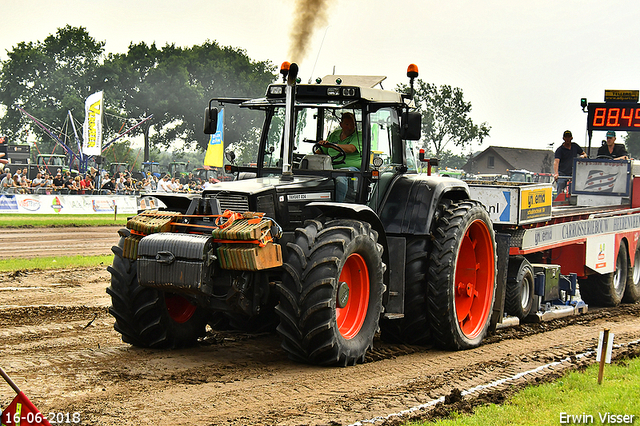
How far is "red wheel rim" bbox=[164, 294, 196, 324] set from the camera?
7.57 m

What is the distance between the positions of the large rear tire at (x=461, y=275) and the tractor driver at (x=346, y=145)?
120cm

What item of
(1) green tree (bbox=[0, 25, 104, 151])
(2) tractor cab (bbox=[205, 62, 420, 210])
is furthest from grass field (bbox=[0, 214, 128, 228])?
(1) green tree (bbox=[0, 25, 104, 151])

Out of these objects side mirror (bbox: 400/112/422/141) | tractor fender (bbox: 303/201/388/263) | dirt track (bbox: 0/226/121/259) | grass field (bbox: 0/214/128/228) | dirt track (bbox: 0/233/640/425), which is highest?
side mirror (bbox: 400/112/422/141)

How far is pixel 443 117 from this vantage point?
6612cm

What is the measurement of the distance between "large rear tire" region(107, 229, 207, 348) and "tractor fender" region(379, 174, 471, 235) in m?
2.47

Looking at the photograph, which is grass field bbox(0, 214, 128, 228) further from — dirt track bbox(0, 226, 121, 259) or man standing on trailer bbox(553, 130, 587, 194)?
man standing on trailer bbox(553, 130, 587, 194)

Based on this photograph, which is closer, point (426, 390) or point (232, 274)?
point (426, 390)

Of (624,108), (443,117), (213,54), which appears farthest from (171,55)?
(624,108)

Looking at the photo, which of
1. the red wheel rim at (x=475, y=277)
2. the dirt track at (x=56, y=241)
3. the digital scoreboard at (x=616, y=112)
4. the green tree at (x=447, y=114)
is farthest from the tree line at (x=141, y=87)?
the red wheel rim at (x=475, y=277)

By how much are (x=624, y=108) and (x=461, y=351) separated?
964cm

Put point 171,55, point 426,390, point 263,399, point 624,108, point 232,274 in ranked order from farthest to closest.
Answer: point 171,55 → point 624,108 → point 232,274 → point 426,390 → point 263,399

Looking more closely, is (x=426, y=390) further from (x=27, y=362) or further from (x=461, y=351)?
(x=27, y=362)

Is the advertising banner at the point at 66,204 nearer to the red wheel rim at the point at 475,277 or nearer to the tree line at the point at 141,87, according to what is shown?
the red wheel rim at the point at 475,277

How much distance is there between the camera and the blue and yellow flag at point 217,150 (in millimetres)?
23448
